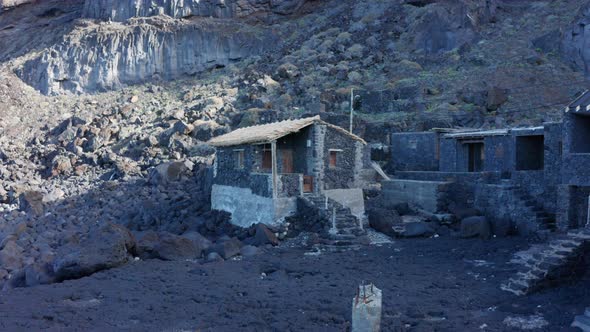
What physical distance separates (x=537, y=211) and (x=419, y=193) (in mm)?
5398

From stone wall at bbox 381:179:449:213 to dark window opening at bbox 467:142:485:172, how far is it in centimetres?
288

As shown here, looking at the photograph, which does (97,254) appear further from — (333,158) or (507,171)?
(507,171)

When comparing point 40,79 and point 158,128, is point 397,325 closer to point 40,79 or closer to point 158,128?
point 158,128

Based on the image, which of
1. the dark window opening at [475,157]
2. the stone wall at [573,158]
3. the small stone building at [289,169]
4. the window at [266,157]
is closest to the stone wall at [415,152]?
the dark window opening at [475,157]

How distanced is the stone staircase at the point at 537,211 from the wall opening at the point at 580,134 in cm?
223

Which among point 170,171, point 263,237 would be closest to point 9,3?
point 170,171

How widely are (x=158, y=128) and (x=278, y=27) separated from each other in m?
23.0

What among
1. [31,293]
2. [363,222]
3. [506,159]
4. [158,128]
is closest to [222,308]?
[31,293]

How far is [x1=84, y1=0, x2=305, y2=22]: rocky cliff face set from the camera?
6022 cm

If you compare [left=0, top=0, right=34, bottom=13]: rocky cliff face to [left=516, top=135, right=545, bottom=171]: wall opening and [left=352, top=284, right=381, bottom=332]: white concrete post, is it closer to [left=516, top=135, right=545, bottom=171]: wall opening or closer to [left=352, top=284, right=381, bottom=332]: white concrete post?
[left=516, top=135, right=545, bottom=171]: wall opening

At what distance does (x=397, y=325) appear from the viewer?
10539 millimetres

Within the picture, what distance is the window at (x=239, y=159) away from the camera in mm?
22466

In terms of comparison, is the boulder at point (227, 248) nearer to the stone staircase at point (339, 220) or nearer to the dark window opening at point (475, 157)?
the stone staircase at point (339, 220)

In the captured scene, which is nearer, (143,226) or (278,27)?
(143,226)
